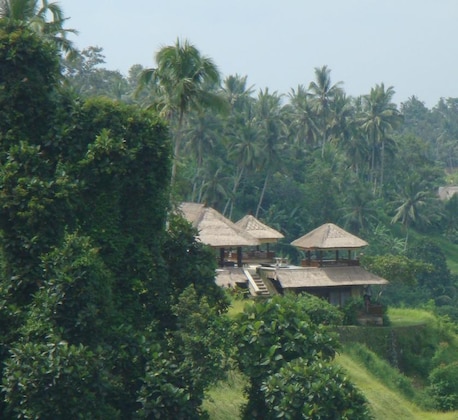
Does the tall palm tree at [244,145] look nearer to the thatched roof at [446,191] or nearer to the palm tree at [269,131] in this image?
the palm tree at [269,131]

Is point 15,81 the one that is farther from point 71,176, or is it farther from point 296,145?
point 296,145

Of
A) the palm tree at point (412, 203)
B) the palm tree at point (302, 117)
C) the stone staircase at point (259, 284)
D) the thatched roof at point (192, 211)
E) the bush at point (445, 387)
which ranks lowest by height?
the bush at point (445, 387)

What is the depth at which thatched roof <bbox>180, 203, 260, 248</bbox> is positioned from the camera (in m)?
41.1

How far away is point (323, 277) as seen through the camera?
42406 millimetres

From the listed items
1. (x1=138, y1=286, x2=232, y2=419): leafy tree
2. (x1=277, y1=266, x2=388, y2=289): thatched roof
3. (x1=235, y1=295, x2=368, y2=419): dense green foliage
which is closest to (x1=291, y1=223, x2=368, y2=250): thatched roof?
(x1=277, y1=266, x2=388, y2=289): thatched roof

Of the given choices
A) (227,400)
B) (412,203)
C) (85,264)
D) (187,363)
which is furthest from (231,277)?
(412,203)

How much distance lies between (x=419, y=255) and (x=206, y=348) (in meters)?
48.1

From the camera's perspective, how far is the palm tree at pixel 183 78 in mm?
33688

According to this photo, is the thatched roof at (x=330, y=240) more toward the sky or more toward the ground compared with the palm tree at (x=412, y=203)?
more toward the ground

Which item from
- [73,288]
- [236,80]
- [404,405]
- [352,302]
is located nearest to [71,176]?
[73,288]

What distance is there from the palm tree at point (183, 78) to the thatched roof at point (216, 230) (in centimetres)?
754

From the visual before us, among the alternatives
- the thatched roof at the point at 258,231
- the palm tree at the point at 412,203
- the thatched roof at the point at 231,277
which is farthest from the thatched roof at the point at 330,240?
the palm tree at the point at 412,203

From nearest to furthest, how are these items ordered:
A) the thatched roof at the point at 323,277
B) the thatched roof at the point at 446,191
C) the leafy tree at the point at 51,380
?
the leafy tree at the point at 51,380
the thatched roof at the point at 323,277
the thatched roof at the point at 446,191

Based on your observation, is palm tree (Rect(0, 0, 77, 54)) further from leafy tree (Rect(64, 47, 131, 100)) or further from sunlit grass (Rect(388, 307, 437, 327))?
leafy tree (Rect(64, 47, 131, 100))
